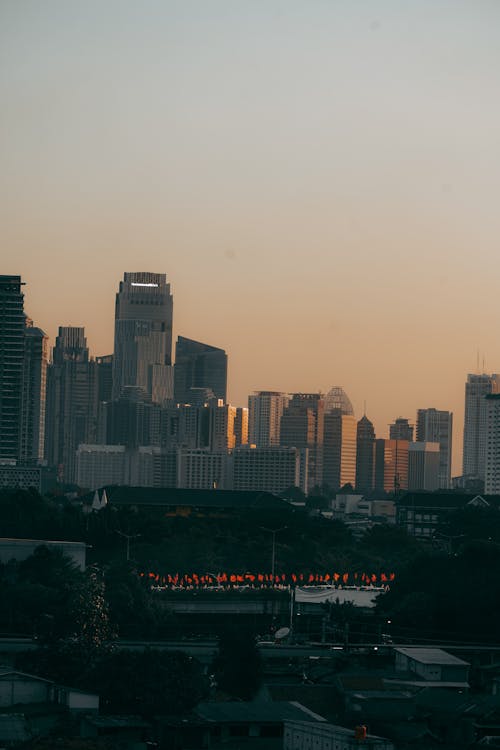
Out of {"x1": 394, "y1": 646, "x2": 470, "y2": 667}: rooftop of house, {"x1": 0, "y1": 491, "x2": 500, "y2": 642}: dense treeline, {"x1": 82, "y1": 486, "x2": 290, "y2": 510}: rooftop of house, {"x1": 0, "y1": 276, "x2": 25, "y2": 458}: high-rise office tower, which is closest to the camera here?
{"x1": 394, "y1": 646, "x2": 470, "y2": 667}: rooftop of house

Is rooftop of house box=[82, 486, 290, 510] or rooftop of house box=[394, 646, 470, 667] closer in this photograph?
rooftop of house box=[394, 646, 470, 667]

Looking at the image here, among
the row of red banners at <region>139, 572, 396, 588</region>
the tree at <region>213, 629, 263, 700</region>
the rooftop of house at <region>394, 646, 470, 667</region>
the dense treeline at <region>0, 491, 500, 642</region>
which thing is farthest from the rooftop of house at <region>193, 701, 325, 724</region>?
the row of red banners at <region>139, 572, 396, 588</region>

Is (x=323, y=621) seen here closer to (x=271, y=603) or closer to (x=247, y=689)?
(x=271, y=603)

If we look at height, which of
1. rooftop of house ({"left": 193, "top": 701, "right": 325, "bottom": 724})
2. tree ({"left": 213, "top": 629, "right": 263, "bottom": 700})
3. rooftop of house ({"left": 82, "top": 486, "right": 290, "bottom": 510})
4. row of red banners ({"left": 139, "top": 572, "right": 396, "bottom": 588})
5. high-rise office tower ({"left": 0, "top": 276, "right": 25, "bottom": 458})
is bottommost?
rooftop of house ({"left": 193, "top": 701, "right": 325, "bottom": 724})

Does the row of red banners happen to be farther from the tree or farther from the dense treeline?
the tree

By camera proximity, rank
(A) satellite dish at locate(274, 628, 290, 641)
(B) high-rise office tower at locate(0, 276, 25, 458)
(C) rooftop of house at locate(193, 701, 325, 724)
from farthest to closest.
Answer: (B) high-rise office tower at locate(0, 276, 25, 458), (A) satellite dish at locate(274, 628, 290, 641), (C) rooftop of house at locate(193, 701, 325, 724)

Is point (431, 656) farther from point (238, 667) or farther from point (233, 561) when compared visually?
point (233, 561)
